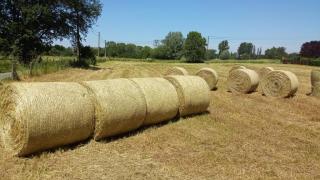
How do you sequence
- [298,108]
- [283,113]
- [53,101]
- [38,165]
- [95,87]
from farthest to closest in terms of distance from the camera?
[298,108] → [283,113] → [95,87] → [53,101] → [38,165]

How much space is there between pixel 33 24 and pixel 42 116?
28.0 m

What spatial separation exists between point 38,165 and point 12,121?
102cm

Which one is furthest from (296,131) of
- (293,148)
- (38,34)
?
(38,34)

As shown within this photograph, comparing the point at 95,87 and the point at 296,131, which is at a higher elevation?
the point at 95,87

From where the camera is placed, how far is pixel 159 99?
9.57m

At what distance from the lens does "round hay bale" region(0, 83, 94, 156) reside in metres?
6.86

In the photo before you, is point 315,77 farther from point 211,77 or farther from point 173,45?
point 173,45

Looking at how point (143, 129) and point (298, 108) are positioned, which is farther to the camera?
point (298, 108)

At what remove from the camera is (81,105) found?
7.62 meters

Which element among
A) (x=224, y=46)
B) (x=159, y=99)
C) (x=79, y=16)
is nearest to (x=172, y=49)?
(x=224, y=46)

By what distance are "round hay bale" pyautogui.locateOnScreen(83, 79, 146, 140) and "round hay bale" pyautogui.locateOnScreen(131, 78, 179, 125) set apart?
0.24m

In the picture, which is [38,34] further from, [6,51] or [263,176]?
[263,176]

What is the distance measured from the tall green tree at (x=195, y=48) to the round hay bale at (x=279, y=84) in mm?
55077

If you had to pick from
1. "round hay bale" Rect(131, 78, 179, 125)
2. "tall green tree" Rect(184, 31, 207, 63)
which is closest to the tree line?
"tall green tree" Rect(184, 31, 207, 63)
